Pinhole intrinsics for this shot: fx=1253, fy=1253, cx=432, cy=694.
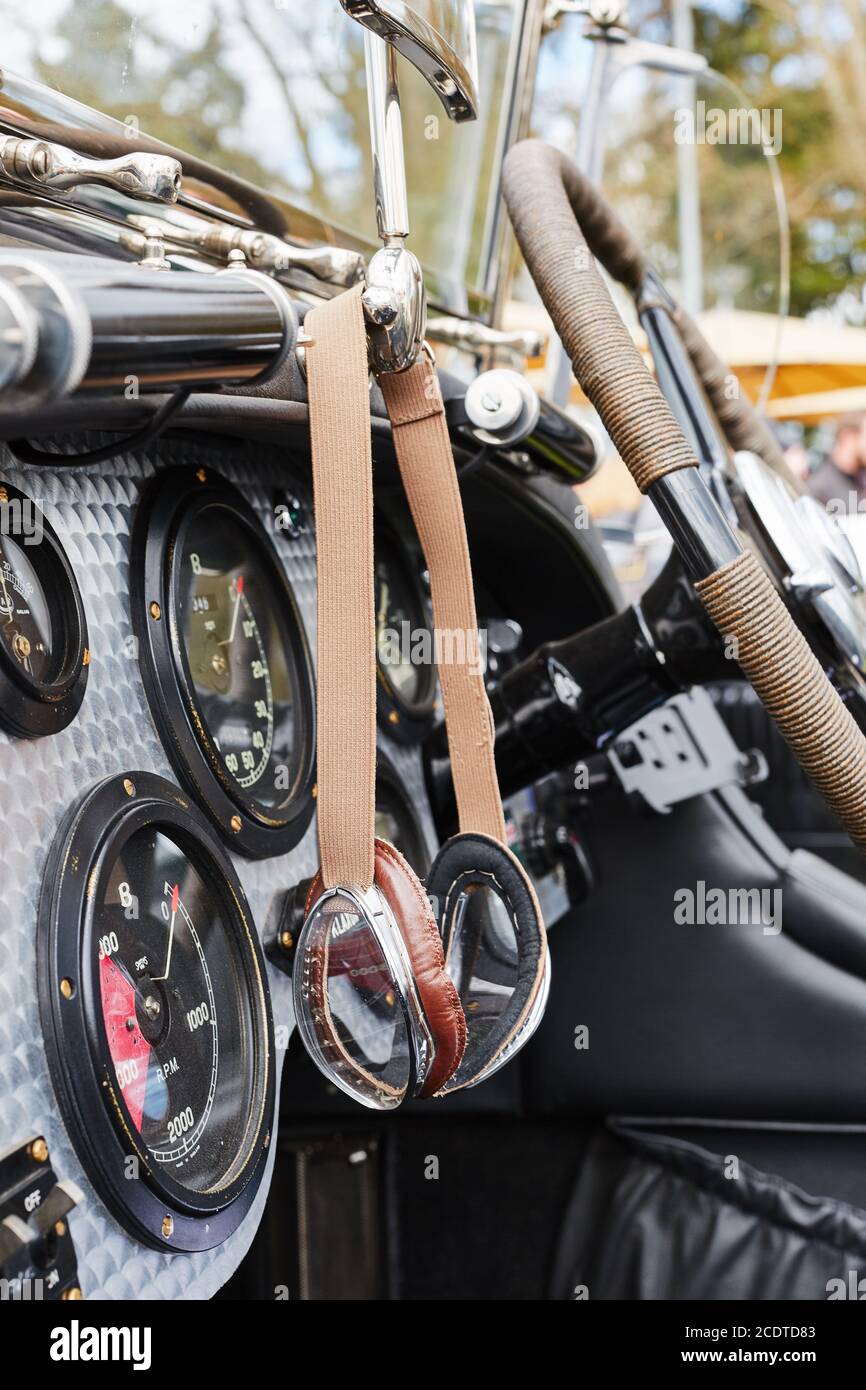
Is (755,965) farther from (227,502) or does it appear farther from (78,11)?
(78,11)

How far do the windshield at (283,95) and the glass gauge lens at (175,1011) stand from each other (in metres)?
0.66

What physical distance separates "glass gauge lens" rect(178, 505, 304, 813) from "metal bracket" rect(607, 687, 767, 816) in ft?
1.72

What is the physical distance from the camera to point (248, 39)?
1.37m

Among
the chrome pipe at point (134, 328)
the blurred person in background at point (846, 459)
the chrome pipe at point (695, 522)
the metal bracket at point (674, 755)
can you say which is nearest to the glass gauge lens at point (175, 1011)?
the chrome pipe at point (134, 328)

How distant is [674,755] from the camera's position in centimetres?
162

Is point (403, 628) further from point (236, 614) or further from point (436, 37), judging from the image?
point (436, 37)

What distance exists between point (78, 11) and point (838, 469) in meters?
4.87

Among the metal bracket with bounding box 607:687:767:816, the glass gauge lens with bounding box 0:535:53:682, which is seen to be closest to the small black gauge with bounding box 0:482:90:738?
the glass gauge lens with bounding box 0:535:53:682

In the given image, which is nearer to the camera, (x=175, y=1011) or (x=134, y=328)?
(x=134, y=328)

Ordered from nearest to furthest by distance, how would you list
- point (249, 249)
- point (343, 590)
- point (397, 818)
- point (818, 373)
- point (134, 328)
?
point (134, 328) < point (343, 590) < point (249, 249) < point (397, 818) < point (818, 373)

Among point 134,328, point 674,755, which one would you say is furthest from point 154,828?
point 674,755

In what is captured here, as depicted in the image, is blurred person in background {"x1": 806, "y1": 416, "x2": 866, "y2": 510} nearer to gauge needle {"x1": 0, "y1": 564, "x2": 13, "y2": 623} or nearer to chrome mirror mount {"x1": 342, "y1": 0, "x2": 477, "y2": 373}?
chrome mirror mount {"x1": 342, "y1": 0, "x2": 477, "y2": 373}

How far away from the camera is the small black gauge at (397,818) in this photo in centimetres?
141

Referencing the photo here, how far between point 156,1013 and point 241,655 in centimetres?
39
